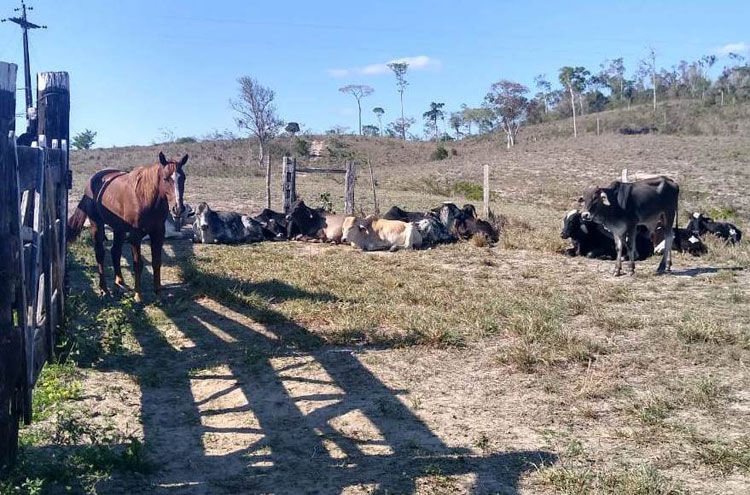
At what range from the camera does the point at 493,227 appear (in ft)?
51.4

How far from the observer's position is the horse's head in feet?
28.1

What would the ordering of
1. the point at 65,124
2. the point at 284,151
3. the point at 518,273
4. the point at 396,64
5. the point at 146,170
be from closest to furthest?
1. the point at 65,124
2. the point at 146,170
3. the point at 518,273
4. the point at 284,151
5. the point at 396,64

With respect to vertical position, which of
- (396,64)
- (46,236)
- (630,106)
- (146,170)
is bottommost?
(46,236)

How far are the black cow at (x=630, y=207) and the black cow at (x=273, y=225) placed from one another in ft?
22.3

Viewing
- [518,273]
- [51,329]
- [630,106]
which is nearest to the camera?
[51,329]

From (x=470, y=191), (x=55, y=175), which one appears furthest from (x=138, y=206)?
(x=470, y=191)

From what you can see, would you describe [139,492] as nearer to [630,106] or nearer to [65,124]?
[65,124]

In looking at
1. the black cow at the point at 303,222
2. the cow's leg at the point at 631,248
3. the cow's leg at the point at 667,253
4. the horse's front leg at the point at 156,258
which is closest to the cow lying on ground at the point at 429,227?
the black cow at the point at 303,222

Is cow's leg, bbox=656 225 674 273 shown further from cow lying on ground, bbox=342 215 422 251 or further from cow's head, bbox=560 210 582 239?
cow lying on ground, bbox=342 215 422 251

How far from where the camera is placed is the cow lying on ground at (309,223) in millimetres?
14844

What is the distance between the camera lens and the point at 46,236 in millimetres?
5660

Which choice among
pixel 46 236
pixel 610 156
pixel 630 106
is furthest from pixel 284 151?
pixel 46 236

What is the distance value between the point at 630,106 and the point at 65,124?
7437 cm

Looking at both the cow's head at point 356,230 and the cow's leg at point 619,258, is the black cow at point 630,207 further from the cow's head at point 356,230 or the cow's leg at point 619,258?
the cow's head at point 356,230
